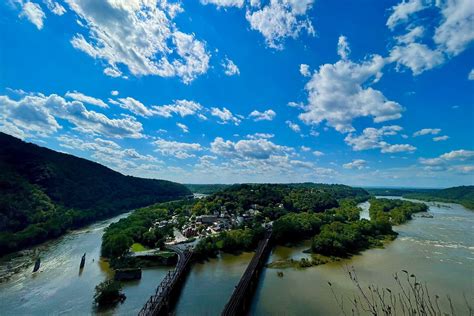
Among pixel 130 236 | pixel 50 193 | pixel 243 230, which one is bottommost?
pixel 130 236

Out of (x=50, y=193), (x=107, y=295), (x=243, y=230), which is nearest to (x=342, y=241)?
(x=243, y=230)

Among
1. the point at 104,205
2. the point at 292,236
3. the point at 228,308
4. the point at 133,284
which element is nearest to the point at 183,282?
the point at 133,284

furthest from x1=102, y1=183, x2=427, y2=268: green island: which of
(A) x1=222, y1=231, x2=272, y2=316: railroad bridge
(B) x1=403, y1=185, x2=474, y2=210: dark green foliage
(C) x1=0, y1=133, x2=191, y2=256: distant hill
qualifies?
(B) x1=403, y1=185, x2=474, y2=210: dark green foliage

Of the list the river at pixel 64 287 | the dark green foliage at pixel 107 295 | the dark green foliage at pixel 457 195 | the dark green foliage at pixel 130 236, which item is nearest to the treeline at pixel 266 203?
the dark green foliage at pixel 130 236

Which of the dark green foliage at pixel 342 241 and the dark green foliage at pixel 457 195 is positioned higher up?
the dark green foliage at pixel 457 195

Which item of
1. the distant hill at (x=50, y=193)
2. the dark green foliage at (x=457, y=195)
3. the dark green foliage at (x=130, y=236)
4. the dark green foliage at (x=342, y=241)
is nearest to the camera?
the dark green foliage at (x=130, y=236)

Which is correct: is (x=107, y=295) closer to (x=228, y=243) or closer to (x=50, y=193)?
(x=228, y=243)

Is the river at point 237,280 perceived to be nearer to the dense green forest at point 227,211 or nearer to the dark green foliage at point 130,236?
the dark green foliage at point 130,236
